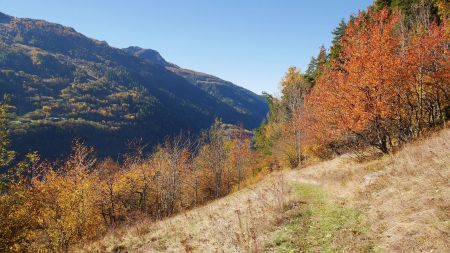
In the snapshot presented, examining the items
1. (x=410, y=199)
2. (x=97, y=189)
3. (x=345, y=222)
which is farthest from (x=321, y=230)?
(x=97, y=189)

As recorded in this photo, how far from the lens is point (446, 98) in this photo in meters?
25.1

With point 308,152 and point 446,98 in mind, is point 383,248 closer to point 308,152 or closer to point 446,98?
point 446,98

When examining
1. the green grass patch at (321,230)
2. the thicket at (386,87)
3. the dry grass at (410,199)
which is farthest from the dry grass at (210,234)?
the thicket at (386,87)

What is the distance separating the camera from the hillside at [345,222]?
8.82 m

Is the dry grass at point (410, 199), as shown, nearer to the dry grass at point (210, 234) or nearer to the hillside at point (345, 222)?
the hillside at point (345, 222)

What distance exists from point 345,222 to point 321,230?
2.79ft

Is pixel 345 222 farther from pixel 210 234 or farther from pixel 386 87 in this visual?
pixel 386 87

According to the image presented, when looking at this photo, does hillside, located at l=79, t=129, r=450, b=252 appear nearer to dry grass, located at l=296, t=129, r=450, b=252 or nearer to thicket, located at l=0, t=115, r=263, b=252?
dry grass, located at l=296, t=129, r=450, b=252

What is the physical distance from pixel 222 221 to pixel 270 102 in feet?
219

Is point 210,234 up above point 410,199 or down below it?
below

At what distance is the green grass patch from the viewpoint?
9625 mm

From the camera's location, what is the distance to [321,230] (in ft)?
37.8

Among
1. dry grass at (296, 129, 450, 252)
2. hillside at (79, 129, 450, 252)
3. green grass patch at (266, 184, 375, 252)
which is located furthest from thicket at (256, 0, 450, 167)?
green grass patch at (266, 184, 375, 252)

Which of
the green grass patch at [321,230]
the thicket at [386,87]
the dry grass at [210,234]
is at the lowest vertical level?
the dry grass at [210,234]
